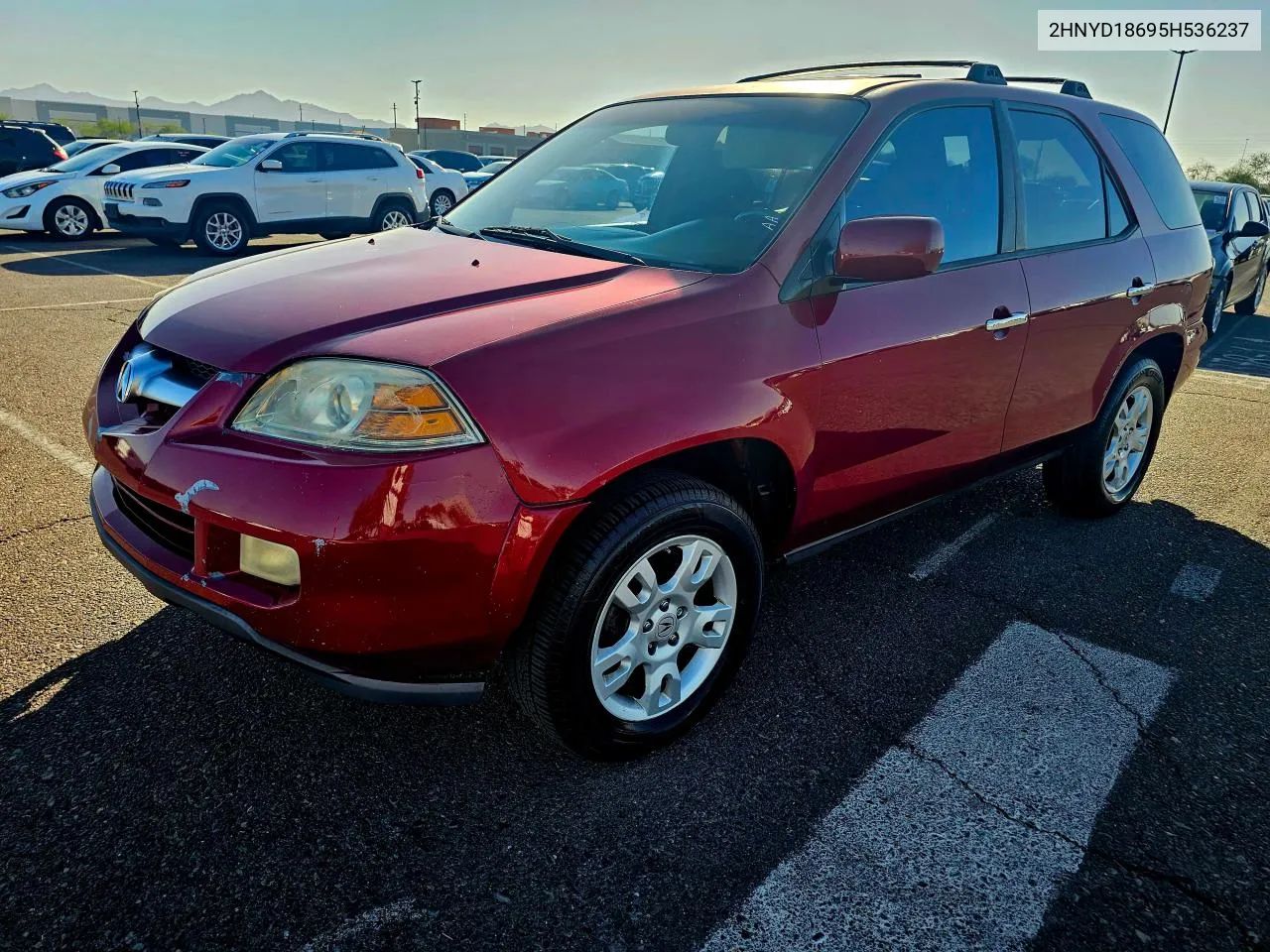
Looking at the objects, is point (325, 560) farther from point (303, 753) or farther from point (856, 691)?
point (856, 691)

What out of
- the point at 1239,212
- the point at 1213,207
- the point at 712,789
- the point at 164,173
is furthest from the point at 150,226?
the point at 1239,212

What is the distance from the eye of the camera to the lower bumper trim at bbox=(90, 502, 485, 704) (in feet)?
6.58

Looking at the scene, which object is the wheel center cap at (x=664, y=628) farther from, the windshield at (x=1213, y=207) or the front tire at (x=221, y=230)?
→ the front tire at (x=221, y=230)

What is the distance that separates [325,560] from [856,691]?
1.70 meters

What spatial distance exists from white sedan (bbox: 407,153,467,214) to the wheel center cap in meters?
14.0

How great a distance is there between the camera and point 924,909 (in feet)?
6.53

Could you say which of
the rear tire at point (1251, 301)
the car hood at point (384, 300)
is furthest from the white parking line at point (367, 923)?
the rear tire at point (1251, 301)

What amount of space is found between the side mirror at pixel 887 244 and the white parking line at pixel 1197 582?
2042mm

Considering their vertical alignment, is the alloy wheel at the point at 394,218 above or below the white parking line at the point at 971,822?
above

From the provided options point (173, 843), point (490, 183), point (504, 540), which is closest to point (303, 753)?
point (173, 843)

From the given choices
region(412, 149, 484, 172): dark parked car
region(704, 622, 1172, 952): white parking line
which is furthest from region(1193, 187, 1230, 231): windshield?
region(412, 149, 484, 172): dark parked car

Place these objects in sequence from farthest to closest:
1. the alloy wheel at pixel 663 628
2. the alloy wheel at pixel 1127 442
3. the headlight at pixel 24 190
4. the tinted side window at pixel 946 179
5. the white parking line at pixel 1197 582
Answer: the headlight at pixel 24 190
the alloy wheel at pixel 1127 442
the white parking line at pixel 1197 582
the tinted side window at pixel 946 179
the alloy wheel at pixel 663 628

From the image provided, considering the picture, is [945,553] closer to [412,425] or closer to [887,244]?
[887,244]

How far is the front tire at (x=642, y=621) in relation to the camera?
2133 millimetres
